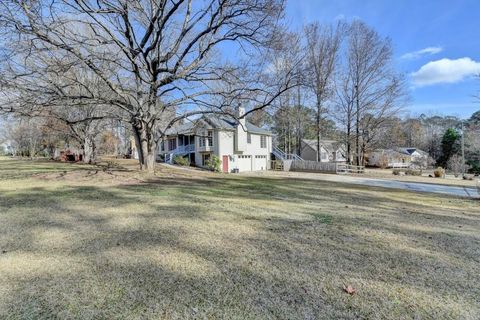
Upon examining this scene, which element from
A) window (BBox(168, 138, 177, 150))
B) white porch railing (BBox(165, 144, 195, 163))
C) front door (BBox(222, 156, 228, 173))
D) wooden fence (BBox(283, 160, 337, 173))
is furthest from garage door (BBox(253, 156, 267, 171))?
window (BBox(168, 138, 177, 150))

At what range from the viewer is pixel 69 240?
414cm

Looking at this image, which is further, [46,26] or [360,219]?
[46,26]

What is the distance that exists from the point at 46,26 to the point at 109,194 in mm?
6014

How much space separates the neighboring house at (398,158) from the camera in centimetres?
4380

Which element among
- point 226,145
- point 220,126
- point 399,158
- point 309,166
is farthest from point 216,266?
point 399,158

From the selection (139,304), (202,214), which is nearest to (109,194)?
(202,214)

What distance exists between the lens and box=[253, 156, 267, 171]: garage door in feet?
98.8

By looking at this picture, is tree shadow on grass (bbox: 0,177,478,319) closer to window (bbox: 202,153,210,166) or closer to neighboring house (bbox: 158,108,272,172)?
neighboring house (bbox: 158,108,272,172)

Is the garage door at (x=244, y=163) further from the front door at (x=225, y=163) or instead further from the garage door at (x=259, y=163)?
the front door at (x=225, y=163)

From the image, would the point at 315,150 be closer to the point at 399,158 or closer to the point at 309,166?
the point at 309,166

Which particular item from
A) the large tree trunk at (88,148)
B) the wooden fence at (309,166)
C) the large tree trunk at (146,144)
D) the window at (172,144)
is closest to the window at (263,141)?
the wooden fence at (309,166)

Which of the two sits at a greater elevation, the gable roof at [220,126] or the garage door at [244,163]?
the gable roof at [220,126]

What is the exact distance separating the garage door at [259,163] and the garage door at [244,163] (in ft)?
2.69

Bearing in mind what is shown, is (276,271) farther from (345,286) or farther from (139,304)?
(139,304)
